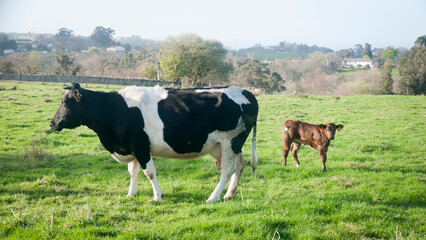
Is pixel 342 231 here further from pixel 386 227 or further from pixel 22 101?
pixel 22 101

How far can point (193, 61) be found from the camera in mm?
51844

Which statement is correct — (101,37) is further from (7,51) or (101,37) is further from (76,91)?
(76,91)

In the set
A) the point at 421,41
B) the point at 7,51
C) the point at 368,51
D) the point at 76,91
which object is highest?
the point at 368,51

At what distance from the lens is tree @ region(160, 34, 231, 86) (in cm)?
4906

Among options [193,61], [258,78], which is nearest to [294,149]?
[193,61]

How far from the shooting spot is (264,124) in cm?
1753

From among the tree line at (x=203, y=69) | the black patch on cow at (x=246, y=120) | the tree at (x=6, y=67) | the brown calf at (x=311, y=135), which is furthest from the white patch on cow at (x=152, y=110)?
the tree at (x=6, y=67)

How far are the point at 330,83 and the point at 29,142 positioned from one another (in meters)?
70.5

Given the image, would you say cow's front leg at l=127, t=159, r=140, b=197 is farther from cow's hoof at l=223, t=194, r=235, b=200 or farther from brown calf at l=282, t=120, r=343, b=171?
brown calf at l=282, t=120, r=343, b=171

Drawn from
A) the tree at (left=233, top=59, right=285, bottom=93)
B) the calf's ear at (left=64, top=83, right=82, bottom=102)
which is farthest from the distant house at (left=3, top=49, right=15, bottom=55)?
the calf's ear at (left=64, top=83, right=82, bottom=102)

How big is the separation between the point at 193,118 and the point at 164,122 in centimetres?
58

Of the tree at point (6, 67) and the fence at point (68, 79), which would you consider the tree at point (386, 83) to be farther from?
the tree at point (6, 67)

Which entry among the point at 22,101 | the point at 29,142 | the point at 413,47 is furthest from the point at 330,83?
the point at 29,142

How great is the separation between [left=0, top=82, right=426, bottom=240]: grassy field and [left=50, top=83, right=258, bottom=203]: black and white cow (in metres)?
0.81
